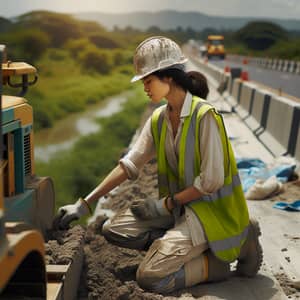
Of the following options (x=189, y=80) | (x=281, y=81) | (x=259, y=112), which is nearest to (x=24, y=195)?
(x=189, y=80)

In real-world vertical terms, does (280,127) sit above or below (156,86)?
below

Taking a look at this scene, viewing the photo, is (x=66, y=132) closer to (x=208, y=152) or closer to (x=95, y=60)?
(x=95, y=60)

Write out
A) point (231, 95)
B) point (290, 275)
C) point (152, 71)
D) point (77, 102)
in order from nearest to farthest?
point (152, 71), point (290, 275), point (231, 95), point (77, 102)

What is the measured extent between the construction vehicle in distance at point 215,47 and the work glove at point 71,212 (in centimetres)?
4699

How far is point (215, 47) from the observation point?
4984cm

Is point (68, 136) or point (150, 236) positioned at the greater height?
point (150, 236)

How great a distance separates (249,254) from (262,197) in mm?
2218

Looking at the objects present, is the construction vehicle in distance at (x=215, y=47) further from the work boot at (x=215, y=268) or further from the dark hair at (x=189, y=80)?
the work boot at (x=215, y=268)

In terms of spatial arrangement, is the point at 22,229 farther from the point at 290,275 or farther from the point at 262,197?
the point at 262,197

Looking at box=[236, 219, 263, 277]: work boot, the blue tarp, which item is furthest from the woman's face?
the blue tarp

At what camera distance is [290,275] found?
160 inches

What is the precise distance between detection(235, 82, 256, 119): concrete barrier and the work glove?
27.4 feet

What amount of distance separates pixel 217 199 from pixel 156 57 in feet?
3.49

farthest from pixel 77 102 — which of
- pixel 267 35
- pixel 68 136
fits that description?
pixel 267 35
